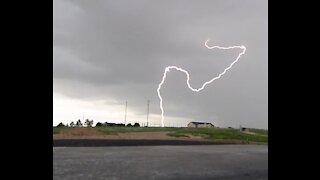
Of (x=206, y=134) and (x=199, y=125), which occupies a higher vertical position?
(x=199, y=125)

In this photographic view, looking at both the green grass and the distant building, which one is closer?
the green grass

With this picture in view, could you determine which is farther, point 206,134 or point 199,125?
point 199,125

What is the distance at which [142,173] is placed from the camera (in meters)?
21.7

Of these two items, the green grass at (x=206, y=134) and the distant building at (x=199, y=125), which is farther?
the distant building at (x=199, y=125)
